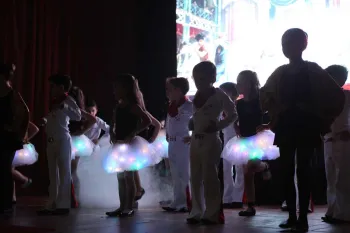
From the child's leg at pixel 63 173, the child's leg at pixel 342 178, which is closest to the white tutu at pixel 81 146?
the child's leg at pixel 63 173

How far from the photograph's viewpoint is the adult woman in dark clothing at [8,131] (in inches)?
171

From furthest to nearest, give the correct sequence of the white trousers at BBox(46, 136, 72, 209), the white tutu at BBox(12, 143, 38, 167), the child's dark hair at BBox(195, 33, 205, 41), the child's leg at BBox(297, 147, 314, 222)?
1. the child's dark hair at BBox(195, 33, 205, 41)
2. the white tutu at BBox(12, 143, 38, 167)
3. the white trousers at BBox(46, 136, 72, 209)
4. the child's leg at BBox(297, 147, 314, 222)

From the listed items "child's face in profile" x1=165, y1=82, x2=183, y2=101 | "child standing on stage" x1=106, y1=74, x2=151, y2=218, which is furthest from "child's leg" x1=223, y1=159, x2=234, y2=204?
"child standing on stage" x1=106, y1=74, x2=151, y2=218

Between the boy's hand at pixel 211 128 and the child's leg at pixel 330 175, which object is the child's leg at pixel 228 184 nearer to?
the child's leg at pixel 330 175

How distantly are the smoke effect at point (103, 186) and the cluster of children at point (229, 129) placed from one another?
0.47 metres

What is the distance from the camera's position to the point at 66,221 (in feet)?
12.7

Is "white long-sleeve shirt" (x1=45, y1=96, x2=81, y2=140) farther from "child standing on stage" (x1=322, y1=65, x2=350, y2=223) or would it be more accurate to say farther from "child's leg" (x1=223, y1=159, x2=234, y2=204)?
"child standing on stage" (x1=322, y1=65, x2=350, y2=223)

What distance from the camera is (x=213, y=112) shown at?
3.67 m

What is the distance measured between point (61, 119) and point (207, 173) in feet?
5.20

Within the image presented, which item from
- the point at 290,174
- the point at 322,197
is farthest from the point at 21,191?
the point at 290,174

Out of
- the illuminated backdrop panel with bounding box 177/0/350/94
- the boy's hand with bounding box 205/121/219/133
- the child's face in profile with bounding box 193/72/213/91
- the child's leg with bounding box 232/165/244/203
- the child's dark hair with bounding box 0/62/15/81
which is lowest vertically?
the child's leg with bounding box 232/165/244/203

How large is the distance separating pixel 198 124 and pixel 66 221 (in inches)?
49.8

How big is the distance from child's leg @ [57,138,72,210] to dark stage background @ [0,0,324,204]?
2.74 m

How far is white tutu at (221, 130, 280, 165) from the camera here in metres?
4.37
